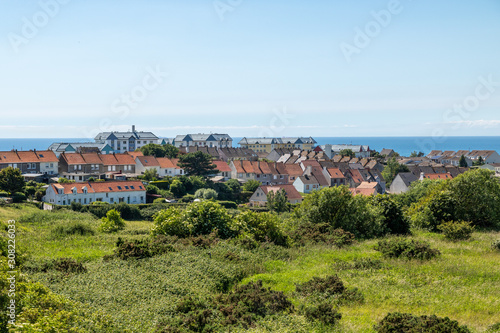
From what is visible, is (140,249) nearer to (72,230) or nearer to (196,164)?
(72,230)

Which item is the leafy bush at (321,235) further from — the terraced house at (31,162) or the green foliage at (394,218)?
the terraced house at (31,162)

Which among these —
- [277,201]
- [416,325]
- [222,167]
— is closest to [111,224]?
[416,325]

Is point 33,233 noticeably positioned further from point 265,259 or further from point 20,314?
point 20,314

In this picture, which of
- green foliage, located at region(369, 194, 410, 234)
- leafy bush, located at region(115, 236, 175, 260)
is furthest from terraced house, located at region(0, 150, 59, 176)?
green foliage, located at region(369, 194, 410, 234)

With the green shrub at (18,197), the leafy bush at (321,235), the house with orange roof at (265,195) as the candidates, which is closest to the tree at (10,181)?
the green shrub at (18,197)

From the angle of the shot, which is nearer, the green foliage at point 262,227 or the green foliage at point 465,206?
the green foliage at point 262,227

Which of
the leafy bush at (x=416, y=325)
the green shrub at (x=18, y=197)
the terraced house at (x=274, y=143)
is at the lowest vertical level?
the green shrub at (x=18, y=197)

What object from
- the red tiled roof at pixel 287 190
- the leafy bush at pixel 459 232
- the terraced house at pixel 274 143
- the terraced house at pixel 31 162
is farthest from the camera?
the terraced house at pixel 274 143
